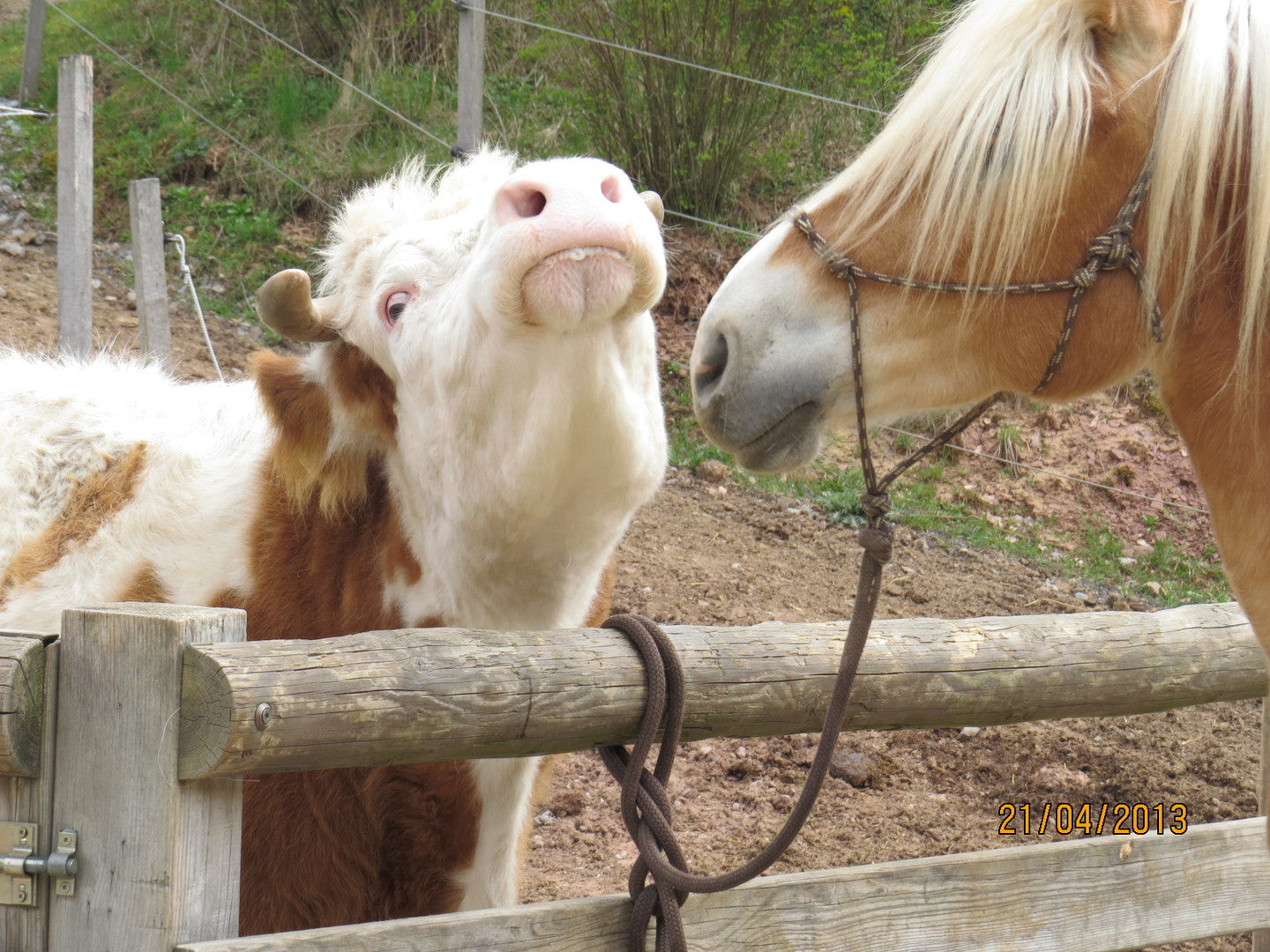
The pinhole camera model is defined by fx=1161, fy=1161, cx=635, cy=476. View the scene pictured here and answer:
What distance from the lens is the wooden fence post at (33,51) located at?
33.7 ft

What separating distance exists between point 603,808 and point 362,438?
228cm

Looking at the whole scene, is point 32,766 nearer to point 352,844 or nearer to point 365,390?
point 352,844

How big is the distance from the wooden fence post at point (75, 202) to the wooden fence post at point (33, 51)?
5783 mm

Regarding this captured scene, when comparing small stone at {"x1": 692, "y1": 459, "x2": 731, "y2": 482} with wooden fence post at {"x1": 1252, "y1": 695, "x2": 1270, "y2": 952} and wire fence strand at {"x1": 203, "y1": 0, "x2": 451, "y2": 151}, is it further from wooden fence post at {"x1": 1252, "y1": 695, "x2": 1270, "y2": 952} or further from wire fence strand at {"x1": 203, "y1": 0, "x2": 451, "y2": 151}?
wooden fence post at {"x1": 1252, "y1": 695, "x2": 1270, "y2": 952}

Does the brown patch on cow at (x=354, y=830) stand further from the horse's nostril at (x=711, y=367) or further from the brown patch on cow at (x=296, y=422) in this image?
the horse's nostril at (x=711, y=367)

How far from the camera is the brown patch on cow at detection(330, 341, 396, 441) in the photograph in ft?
7.84

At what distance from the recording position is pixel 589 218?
187 centimetres

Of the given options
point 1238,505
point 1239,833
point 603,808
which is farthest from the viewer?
point 603,808

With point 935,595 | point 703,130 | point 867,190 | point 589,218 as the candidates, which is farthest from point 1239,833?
point 703,130

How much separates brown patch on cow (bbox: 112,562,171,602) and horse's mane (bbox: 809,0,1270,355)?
1.56m

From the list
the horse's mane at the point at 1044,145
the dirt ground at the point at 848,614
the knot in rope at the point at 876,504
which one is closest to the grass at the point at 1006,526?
the dirt ground at the point at 848,614

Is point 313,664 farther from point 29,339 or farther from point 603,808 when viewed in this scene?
point 29,339

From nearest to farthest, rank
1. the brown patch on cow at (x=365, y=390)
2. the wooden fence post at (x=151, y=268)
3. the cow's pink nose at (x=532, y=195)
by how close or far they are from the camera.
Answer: the cow's pink nose at (x=532, y=195) < the brown patch on cow at (x=365, y=390) < the wooden fence post at (x=151, y=268)
